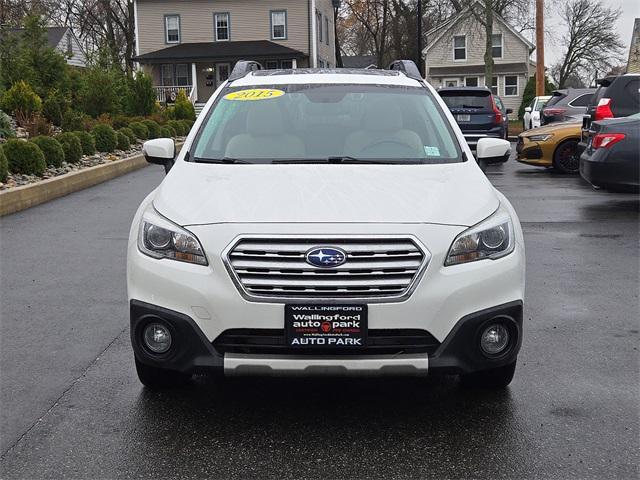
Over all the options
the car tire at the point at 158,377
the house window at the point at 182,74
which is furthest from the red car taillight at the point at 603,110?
the house window at the point at 182,74

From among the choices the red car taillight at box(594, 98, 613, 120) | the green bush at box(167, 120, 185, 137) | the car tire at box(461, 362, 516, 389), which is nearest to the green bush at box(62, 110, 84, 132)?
the green bush at box(167, 120, 185, 137)

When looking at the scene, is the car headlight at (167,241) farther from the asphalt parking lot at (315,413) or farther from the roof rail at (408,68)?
the roof rail at (408,68)

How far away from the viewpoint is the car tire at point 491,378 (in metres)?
4.56

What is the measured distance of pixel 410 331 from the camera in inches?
156

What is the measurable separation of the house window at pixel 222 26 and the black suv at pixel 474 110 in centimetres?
3064

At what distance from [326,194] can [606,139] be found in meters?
7.65

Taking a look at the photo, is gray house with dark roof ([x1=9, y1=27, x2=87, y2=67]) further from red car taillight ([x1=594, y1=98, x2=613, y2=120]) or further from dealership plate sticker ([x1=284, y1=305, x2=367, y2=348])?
dealership plate sticker ([x1=284, y1=305, x2=367, y2=348])

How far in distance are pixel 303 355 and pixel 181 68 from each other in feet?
158

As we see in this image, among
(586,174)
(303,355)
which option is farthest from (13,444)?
(586,174)

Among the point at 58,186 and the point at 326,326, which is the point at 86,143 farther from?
the point at 326,326

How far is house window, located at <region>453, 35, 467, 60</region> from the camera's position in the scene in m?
61.7

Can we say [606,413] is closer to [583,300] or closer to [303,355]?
[303,355]

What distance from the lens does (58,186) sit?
47.8ft

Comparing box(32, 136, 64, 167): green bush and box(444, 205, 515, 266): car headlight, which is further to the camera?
box(32, 136, 64, 167): green bush
